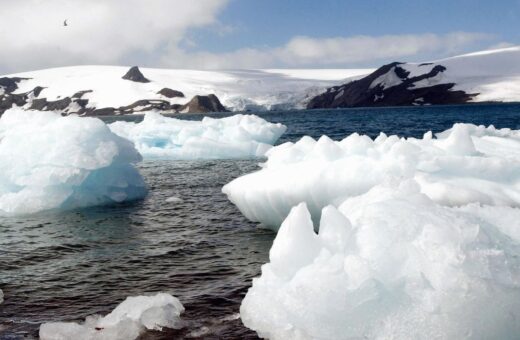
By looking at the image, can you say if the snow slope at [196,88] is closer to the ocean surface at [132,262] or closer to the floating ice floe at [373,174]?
the ocean surface at [132,262]

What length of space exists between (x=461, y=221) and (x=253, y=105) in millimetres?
145044

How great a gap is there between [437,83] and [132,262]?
486 ft

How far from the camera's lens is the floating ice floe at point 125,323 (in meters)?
6.05

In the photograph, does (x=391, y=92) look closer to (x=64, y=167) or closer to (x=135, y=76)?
(x=135, y=76)

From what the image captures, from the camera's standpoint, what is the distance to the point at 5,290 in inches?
329

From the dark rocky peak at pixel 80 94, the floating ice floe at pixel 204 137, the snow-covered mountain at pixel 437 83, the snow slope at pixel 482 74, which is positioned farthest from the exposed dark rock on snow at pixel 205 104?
the floating ice floe at pixel 204 137

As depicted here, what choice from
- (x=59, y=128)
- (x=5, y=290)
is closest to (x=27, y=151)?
(x=59, y=128)

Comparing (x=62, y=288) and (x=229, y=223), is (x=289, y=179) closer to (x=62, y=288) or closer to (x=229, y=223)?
(x=229, y=223)

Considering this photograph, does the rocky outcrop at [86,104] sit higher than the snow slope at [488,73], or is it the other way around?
the snow slope at [488,73]

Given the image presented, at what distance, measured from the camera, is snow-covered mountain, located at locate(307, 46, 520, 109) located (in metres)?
136

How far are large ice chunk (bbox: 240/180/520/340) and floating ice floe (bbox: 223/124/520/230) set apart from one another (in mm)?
2943

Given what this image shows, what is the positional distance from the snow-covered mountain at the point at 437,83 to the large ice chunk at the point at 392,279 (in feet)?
447

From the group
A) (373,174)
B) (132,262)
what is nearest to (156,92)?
(132,262)

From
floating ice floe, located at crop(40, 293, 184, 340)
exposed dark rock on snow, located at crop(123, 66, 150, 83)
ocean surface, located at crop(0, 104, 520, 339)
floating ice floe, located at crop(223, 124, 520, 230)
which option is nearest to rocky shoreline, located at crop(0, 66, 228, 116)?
exposed dark rock on snow, located at crop(123, 66, 150, 83)
